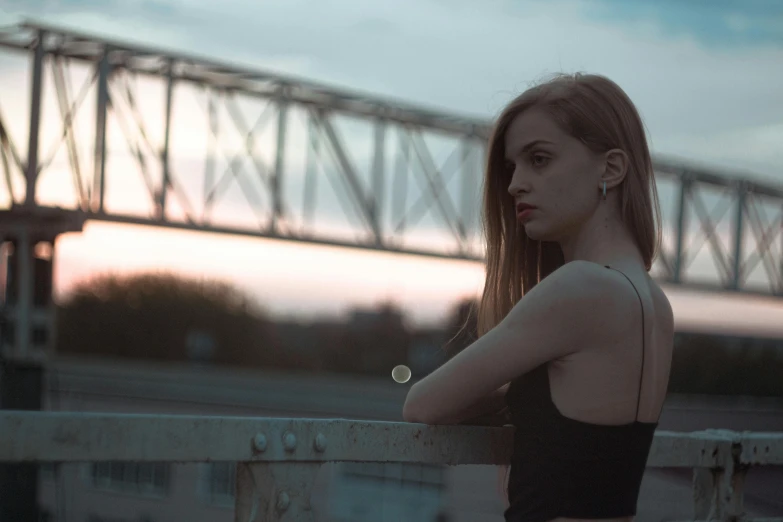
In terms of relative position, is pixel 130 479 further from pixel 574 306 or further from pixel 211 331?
pixel 211 331

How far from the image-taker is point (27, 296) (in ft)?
63.7

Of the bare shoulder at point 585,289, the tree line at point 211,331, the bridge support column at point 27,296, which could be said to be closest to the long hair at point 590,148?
the bare shoulder at point 585,289

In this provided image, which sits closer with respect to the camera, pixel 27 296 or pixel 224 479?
pixel 224 479

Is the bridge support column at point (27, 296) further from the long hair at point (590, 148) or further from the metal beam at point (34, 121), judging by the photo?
the long hair at point (590, 148)

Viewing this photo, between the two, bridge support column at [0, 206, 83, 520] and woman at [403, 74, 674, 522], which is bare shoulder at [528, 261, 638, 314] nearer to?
woman at [403, 74, 674, 522]

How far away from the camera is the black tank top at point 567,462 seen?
222 cm

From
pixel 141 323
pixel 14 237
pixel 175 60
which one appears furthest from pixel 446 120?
pixel 141 323

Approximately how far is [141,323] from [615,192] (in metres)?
65.6

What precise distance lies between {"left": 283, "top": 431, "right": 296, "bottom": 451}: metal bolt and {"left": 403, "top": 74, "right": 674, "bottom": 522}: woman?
318 millimetres

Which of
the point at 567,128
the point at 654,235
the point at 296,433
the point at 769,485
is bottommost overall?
the point at 769,485

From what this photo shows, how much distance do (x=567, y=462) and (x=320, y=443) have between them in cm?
53

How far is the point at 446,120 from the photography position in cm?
2430

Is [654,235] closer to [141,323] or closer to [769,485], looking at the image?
[769,485]

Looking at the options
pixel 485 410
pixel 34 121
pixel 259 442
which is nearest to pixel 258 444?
pixel 259 442
